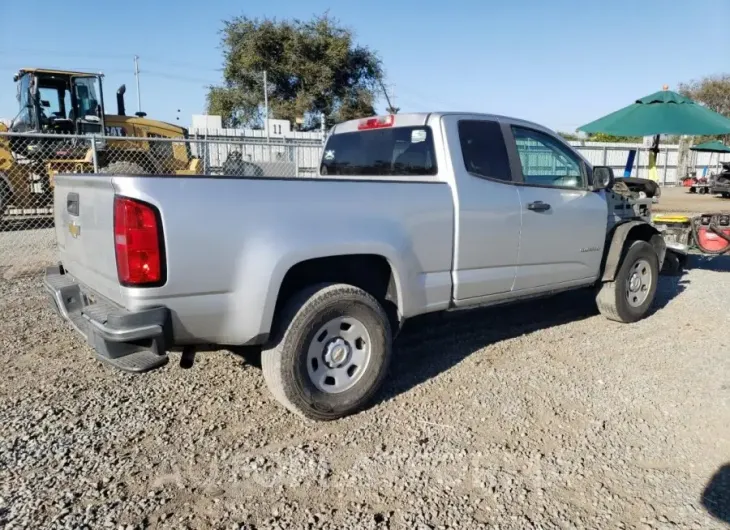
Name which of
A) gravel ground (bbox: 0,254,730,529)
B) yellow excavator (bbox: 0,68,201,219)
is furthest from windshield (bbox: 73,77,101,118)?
gravel ground (bbox: 0,254,730,529)

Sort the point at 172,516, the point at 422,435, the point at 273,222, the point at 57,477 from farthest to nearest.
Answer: the point at 422,435
the point at 273,222
the point at 57,477
the point at 172,516

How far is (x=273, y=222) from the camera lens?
322 cm

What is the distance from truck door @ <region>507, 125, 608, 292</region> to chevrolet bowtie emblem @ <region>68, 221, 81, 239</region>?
126 inches

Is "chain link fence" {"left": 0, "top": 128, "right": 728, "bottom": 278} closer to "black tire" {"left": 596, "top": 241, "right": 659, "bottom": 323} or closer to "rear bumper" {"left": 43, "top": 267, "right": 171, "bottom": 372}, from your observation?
"black tire" {"left": 596, "top": 241, "right": 659, "bottom": 323}

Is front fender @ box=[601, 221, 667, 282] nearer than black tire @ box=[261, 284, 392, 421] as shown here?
No

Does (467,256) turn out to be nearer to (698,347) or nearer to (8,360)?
(698,347)

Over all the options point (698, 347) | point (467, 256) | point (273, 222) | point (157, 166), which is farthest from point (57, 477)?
point (157, 166)

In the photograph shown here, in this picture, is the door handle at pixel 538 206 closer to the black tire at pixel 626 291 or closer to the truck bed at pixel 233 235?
the truck bed at pixel 233 235

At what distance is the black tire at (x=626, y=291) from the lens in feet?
18.2

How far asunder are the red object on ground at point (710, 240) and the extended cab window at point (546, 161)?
3.34 meters

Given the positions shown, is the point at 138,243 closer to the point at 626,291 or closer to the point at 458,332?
the point at 458,332

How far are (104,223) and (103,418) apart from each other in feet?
4.31

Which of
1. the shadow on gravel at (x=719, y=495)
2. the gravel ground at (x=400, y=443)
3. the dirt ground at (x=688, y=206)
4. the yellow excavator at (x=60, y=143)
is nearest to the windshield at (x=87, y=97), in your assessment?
the yellow excavator at (x=60, y=143)

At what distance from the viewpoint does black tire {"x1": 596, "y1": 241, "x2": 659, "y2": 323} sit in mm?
5562
